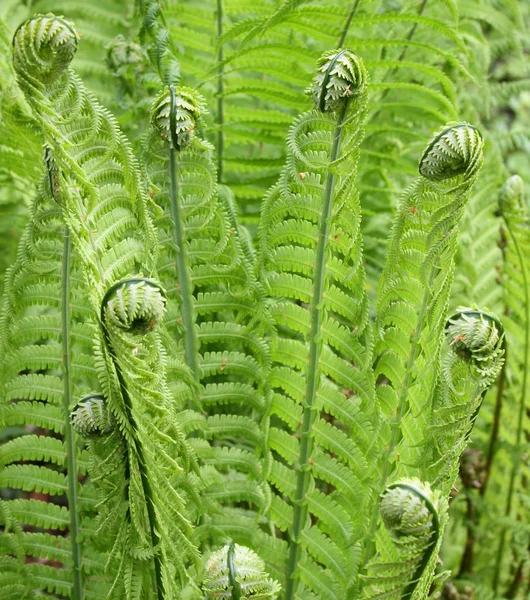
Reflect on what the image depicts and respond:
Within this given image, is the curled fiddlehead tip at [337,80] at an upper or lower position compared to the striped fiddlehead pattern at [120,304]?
upper

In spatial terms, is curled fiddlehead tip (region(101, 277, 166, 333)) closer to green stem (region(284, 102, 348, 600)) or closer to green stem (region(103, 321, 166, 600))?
green stem (region(103, 321, 166, 600))

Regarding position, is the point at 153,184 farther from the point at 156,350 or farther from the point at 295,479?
the point at 295,479

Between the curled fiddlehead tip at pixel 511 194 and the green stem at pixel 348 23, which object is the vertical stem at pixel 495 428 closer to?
the curled fiddlehead tip at pixel 511 194

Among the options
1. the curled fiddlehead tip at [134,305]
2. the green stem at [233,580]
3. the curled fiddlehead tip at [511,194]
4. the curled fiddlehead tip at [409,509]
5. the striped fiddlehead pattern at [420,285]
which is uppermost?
the curled fiddlehead tip at [511,194]

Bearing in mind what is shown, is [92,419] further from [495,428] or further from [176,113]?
[495,428]

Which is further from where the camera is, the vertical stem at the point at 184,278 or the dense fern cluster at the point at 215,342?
the vertical stem at the point at 184,278

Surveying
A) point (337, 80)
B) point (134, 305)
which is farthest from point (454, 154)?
point (134, 305)

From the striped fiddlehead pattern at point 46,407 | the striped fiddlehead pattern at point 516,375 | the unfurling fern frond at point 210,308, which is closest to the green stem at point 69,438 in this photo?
the striped fiddlehead pattern at point 46,407

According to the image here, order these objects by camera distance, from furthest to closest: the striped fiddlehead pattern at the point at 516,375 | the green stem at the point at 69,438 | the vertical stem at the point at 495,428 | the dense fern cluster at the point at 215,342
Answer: the vertical stem at the point at 495,428 < the striped fiddlehead pattern at the point at 516,375 < the green stem at the point at 69,438 < the dense fern cluster at the point at 215,342
